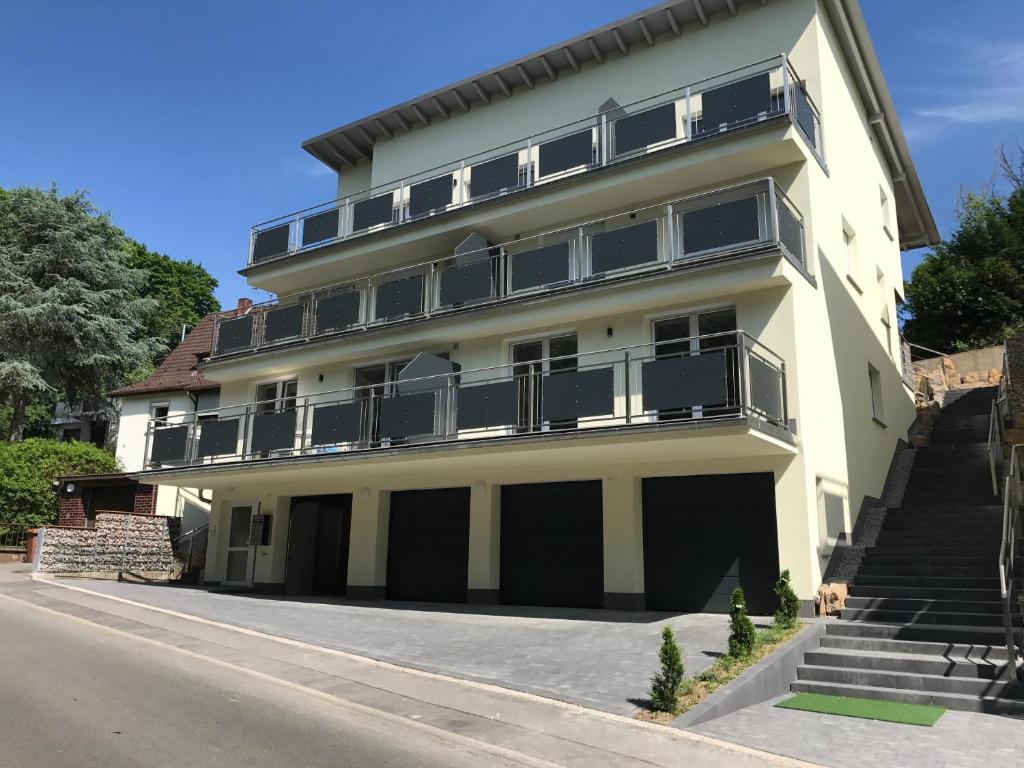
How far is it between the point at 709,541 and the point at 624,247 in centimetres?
542

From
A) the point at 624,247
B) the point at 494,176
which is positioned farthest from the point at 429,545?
the point at 494,176

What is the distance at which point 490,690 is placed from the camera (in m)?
8.35

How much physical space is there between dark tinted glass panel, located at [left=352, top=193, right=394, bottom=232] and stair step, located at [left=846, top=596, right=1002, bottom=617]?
521 inches

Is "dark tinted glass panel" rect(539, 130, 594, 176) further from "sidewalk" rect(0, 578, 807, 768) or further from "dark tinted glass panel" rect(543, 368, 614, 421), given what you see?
"sidewalk" rect(0, 578, 807, 768)

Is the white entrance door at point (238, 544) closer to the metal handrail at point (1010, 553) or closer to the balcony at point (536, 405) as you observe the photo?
the balcony at point (536, 405)

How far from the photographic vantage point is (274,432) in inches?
659

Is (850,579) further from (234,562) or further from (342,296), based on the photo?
(234,562)

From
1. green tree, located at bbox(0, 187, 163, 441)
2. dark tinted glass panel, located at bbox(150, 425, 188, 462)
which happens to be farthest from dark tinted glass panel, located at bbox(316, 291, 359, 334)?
green tree, located at bbox(0, 187, 163, 441)

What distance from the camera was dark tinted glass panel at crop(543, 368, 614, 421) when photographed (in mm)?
12570

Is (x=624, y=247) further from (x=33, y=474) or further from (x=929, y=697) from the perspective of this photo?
(x=33, y=474)

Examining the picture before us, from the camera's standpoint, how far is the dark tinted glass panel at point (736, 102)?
14109mm

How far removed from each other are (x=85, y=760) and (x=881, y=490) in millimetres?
15460

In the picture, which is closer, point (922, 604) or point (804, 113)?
point (922, 604)

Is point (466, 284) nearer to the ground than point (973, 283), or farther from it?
nearer to the ground
